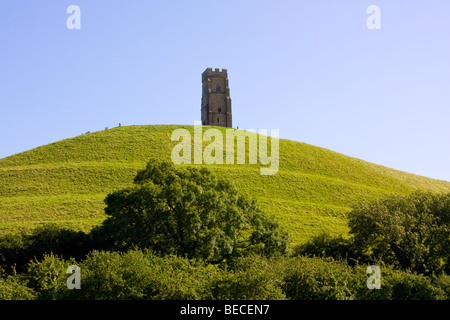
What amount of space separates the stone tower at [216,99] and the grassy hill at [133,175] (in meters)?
24.7

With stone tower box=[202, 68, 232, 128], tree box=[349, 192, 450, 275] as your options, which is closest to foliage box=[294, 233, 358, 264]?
tree box=[349, 192, 450, 275]

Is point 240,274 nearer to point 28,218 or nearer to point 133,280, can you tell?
point 133,280

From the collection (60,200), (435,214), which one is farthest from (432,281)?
(60,200)

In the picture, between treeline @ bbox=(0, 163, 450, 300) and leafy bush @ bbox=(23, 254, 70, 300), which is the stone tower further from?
leafy bush @ bbox=(23, 254, 70, 300)

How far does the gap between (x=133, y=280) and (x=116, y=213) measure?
13.4m

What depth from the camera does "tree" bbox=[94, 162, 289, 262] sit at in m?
39.0

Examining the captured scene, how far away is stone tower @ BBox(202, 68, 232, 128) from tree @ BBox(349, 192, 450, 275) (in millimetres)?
85622

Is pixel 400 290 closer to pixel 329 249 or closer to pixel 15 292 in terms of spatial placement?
pixel 329 249

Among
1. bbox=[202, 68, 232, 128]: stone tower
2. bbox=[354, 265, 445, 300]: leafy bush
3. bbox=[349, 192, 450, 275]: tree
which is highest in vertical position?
bbox=[202, 68, 232, 128]: stone tower

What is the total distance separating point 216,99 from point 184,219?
315ft

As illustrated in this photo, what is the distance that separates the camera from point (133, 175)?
251 ft

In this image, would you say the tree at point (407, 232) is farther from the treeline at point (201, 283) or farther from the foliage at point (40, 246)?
the foliage at point (40, 246)

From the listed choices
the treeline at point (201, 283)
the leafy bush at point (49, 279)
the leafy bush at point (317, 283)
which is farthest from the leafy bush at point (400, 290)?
the leafy bush at point (49, 279)

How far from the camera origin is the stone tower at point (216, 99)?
130 m
